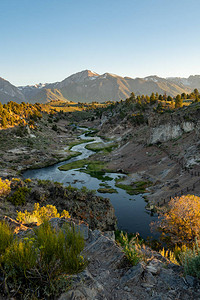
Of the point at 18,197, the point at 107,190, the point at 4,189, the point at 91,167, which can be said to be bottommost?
the point at 107,190

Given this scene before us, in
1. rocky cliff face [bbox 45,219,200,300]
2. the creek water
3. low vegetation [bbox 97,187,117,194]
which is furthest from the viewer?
low vegetation [bbox 97,187,117,194]

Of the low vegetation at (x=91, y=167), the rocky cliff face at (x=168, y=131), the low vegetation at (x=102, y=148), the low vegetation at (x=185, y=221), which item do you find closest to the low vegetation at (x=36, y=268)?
the low vegetation at (x=185, y=221)

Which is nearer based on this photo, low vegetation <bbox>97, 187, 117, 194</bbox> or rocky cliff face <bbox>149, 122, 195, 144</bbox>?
low vegetation <bbox>97, 187, 117, 194</bbox>

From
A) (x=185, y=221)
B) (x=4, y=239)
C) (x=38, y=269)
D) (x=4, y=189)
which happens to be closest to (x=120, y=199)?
(x=185, y=221)

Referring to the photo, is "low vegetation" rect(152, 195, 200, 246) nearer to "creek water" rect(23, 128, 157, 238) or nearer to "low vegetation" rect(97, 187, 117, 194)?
"creek water" rect(23, 128, 157, 238)

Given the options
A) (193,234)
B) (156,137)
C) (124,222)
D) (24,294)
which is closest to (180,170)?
(124,222)

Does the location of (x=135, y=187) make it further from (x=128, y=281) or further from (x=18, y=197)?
(x=128, y=281)

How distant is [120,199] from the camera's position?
163ft

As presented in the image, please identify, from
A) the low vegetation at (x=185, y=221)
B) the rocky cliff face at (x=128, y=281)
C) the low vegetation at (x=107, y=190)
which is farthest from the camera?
the low vegetation at (x=107, y=190)

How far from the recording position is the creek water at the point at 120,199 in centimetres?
3736

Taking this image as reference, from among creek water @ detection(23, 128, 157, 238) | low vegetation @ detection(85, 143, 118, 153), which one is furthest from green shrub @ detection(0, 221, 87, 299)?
low vegetation @ detection(85, 143, 118, 153)

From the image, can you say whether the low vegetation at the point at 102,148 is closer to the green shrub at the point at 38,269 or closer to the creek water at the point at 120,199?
the creek water at the point at 120,199

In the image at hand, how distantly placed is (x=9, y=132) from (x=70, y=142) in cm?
3813

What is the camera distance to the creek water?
3736 cm
